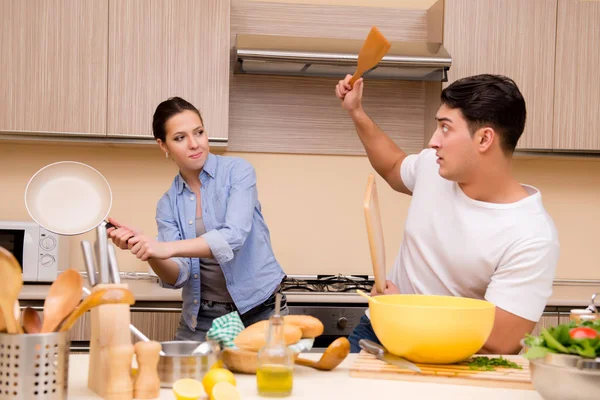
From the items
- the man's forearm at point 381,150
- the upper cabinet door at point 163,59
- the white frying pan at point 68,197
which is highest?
the upper cabinet door at point 163,59

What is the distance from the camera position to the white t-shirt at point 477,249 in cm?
173

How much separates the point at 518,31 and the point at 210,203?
62.3 inches

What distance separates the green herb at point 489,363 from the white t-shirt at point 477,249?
0.24m

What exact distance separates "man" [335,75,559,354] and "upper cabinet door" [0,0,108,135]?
1.56m

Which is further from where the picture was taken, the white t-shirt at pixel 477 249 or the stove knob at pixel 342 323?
the stove knob at pixel 342 323

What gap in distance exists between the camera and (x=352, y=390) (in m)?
1.28

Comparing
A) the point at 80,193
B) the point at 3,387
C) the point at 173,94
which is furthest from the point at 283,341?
the point at 173,94

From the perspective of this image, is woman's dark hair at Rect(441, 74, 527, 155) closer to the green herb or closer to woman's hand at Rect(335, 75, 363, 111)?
woman's hand at Rect(335, 75, 363, 111)

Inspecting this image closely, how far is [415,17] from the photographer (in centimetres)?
342

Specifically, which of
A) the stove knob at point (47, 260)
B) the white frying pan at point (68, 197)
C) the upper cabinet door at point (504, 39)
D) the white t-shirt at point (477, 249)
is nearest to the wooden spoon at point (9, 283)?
the white frying pan at point (68, 197)

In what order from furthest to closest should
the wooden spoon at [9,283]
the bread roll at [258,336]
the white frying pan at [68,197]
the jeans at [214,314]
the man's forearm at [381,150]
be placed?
1. the jeans at [214,314]
2. the man's forearm at [381,150]
3. the white frying pan at [68,197]
4. the bread roll at [258,336]
5. the wooden spoon at [9,283]

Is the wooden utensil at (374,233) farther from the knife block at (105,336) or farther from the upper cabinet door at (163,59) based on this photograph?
the upper cabinet door at (163,59)

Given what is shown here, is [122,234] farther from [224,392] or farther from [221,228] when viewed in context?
[224,392]

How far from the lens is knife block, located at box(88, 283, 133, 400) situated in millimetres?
1228
